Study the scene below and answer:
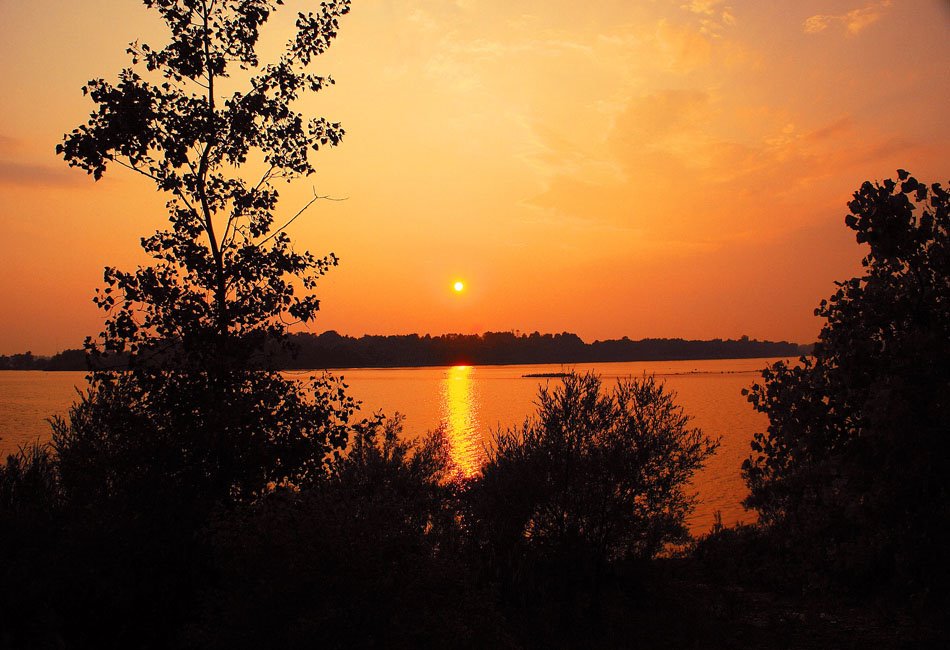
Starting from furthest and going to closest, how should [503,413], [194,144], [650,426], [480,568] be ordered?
[503,413]
[650,426]
[480,568]
[194,144]

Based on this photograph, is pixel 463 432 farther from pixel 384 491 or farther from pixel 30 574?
pixel 30 574

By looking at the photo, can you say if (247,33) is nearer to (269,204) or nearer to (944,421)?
(269,204)

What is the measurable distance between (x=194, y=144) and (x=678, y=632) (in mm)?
12752

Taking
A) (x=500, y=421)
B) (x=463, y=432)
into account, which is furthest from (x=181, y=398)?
(x=500, y=421)

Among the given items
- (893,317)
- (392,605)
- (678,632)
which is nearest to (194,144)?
(392,605)

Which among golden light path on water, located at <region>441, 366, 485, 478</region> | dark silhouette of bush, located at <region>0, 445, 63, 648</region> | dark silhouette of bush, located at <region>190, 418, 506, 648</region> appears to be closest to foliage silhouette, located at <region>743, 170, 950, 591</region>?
dark silhouette of bush, located at <region>190, 418, 506, 648</region>

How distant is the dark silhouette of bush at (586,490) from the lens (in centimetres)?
1552

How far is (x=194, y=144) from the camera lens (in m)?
11.8

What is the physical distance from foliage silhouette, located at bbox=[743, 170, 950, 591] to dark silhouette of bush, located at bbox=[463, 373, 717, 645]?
5786 millimetres

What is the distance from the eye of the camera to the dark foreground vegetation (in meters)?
7.82

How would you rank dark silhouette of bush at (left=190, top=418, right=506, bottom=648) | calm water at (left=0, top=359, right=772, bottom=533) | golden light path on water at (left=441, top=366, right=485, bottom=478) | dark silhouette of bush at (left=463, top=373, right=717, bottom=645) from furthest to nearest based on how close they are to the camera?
1. golden light path on water at (left=441, top=366, right=485, bottom=478)
2. calm water at (left=0, top=359, right=772, bottom=533)
3. dark silhouette of bush at (left=463, top=373, right=717, bottom=645)
4. dark silhouette of bush at (left=190, top=418, right=506, bottom=648)

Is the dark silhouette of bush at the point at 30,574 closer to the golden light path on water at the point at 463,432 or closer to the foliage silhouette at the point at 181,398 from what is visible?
the foliage silhouette at the point at 181,398

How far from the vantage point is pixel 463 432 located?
69438 mm

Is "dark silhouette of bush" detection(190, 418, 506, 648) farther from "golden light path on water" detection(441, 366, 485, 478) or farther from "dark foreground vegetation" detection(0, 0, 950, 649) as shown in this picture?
"golden light path on water" detection(441, 366, 485, 478)
